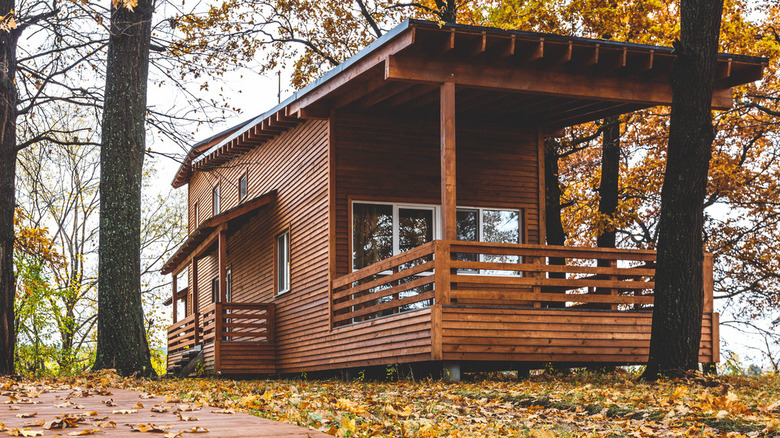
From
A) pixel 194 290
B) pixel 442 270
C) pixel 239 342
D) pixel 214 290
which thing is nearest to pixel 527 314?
pixel 442 270

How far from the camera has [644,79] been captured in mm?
13406

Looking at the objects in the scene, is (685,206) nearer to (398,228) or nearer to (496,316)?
(496,316)

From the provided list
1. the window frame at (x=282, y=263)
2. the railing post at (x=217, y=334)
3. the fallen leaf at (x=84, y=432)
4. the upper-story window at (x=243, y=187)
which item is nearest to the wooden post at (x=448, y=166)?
the window frame at (x=282, y=263)

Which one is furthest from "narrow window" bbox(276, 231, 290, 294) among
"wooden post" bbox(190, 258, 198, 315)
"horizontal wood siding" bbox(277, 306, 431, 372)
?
"wooden post" bbox(190, 258, 198, 315)

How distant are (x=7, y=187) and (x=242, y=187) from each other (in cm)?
798

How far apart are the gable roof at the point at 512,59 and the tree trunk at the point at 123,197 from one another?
1525 mm

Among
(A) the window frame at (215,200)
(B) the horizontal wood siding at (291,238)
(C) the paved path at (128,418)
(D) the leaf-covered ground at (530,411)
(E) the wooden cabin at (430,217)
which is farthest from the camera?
(A) the window frame at (215,200)

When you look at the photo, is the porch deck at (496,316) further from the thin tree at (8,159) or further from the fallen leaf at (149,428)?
the fallen leaf at (149,428)

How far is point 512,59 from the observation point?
40.8 feet

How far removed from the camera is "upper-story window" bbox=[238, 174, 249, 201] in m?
21.7

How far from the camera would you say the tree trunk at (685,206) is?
10.5 m

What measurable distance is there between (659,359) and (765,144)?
54.0 ft

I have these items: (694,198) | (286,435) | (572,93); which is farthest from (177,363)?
(286,435)

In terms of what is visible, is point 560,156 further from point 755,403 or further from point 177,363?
point 755,403
